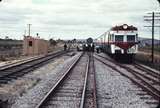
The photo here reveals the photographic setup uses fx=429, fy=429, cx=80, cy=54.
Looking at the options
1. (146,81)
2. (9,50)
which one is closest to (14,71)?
(146,81)

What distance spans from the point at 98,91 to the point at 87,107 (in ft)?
14.3

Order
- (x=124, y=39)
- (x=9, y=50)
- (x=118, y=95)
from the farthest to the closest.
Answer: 1. (x=9, y=50)
2. (x=124, y=39)
3. (x=118, y=95)

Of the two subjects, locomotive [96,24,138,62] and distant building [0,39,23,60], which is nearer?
locomotive [96,24,138,62]

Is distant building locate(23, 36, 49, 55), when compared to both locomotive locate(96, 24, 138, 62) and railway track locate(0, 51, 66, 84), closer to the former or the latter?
locomotive locate(96, 24, 138, 62)

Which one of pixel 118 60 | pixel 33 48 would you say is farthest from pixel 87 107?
pixel 33 48

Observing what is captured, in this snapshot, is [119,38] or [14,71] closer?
[14,71]

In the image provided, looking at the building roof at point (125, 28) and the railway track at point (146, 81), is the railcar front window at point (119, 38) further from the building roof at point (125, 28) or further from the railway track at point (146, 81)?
the railway track at point (146, 81)

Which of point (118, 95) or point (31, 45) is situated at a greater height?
point (31, 45)

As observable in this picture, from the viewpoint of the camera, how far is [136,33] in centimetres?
3747

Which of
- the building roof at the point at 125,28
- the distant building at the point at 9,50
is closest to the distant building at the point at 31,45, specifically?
the distant building at the point at 9,50

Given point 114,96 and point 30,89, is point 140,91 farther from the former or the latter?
point 30,89

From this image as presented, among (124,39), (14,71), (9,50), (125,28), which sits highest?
(125,28)

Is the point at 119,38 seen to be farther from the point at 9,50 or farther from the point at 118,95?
the point at 9,50

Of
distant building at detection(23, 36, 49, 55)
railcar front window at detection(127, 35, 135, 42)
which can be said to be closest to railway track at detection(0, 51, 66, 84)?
railcar front window at detection(127, 35, 135, 42)
